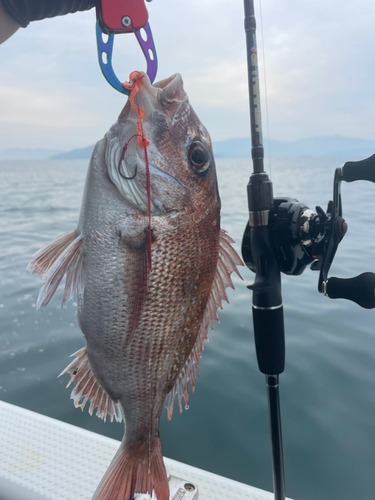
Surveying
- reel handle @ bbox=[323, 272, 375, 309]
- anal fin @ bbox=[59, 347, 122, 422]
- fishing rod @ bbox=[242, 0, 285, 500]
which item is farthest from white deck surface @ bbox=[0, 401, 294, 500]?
reel handle @ bbox=[323, 272, 375, 309]

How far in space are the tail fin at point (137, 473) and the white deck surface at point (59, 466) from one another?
760 mm

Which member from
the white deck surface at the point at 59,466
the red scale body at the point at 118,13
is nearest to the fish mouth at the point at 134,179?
the red scale body at the point at 118,13

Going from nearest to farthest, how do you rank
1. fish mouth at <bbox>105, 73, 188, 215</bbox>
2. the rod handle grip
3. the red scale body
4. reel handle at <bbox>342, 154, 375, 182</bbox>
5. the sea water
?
1. the red scale body
2. fish mouth at <bbox>105, 73, 188, 215</bbox>
3. reel handle at <bbox>342, 154, 375, 182</bbox>
4. the rod handle grip
5. the sea water

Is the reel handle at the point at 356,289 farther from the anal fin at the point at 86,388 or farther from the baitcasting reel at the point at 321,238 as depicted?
the anal fin at the point at 86,388

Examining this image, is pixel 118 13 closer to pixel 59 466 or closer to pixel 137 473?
pixel 137 473

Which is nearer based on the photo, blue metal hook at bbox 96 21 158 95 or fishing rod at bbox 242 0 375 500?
blue metal hook at bbox 96 21 158 95

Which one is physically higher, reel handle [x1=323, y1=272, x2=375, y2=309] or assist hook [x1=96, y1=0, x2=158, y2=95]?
assist hook [x1=96, y1=0, x2=158, y2=95]

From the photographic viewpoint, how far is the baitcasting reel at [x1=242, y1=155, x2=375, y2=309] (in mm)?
1094

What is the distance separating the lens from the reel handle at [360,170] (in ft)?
3.66

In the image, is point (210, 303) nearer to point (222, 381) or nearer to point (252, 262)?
point (252, 262)

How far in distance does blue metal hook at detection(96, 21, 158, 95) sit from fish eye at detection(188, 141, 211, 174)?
22 cm

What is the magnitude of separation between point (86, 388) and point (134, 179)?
642 mm

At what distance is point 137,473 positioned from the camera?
1107 millimetres

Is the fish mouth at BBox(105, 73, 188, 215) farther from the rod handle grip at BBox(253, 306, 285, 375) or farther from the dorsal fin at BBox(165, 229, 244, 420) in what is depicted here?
the rod handle grip at BBox(253, 306, 285, 375)
